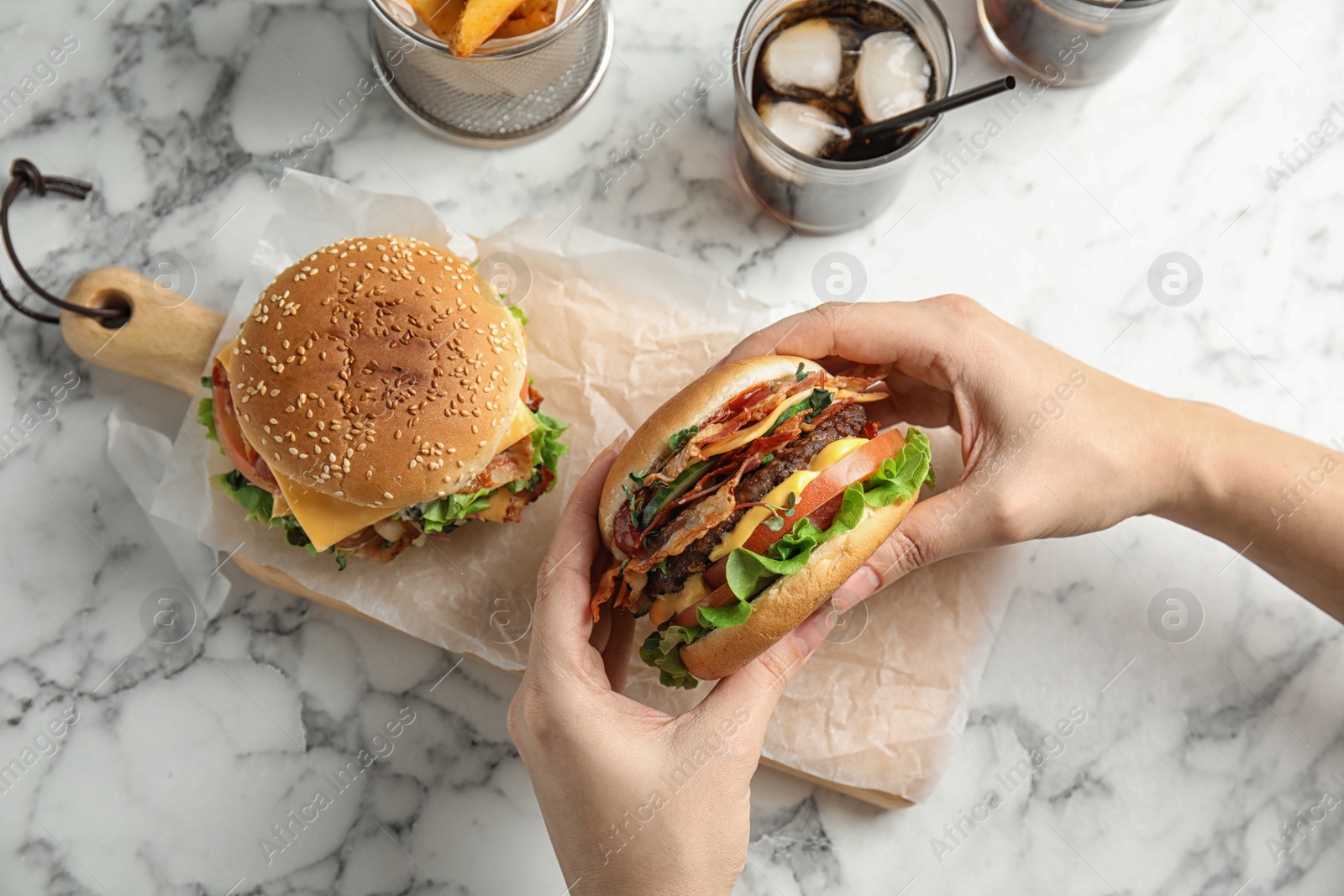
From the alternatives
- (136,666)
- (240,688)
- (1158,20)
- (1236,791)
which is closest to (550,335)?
(240,688)

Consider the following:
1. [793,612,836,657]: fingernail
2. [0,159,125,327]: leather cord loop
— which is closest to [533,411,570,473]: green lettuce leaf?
[793,612,836,657]: fingernail

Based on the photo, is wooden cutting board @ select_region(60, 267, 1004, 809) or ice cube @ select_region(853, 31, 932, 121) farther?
wooden cutting board @ select_region(60, 267, 1004, 809)

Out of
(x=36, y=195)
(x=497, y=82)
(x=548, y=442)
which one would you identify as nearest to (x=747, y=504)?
(x=548, y=442)

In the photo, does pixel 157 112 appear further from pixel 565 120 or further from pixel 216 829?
pixel 216 829

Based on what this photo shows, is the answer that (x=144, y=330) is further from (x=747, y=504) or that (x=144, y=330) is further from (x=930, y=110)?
(x=930, y=110)

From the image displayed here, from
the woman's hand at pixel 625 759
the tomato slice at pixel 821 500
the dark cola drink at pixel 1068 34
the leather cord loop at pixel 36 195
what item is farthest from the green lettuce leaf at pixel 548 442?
the dark cola drink at pixel 1068 34

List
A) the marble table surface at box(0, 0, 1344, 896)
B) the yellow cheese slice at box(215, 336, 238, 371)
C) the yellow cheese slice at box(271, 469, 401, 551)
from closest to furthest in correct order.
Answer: the yellow cheese slice at box(271, 469, 401, 551)
the yellow cheese slice at box(215, 336, 238, 371)
the marble table surface at box(0, 0, 1344, 896)

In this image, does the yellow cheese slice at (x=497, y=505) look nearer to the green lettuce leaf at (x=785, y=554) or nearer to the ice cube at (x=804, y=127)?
the green lettuce leaf at (x=785, y=554)

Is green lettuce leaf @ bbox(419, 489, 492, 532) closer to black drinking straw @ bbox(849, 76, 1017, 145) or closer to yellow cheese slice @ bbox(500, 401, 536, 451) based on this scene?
yellow cheese slice @ bbox(500, 401, 536, 451)
